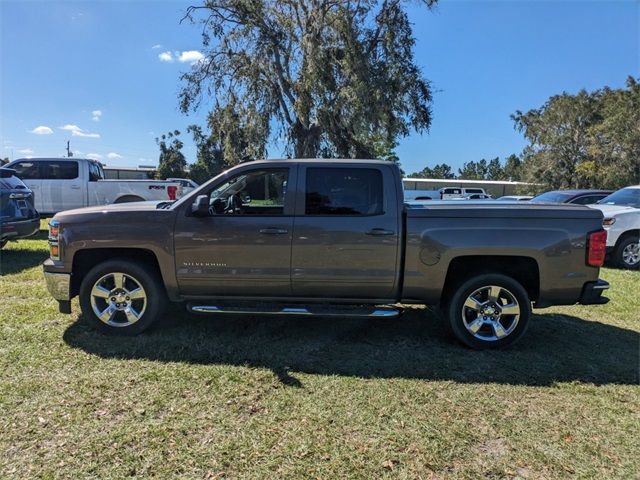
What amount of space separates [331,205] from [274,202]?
65cm

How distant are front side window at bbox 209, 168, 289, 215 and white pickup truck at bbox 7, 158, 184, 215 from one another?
7.92 meters

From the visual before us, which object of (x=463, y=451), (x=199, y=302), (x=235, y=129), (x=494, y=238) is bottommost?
(x=463, y=451)

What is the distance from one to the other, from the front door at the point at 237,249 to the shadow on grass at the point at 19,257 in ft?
15.5

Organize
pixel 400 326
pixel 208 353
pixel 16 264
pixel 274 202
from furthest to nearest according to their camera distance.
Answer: pixel 16 264
pixel 400 326
pixel 274 202
pixel 208 353

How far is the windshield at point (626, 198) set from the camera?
9.38 m

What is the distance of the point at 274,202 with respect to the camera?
15.8ft

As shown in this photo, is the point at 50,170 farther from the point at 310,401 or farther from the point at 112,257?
the point at 310,401

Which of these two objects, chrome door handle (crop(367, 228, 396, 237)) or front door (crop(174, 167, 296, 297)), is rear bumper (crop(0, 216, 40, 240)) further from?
chrome door handle (crop(367, 228, 396, 237))

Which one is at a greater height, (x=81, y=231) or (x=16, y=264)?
(x=81, y=231)

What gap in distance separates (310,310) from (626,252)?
25.1 ft

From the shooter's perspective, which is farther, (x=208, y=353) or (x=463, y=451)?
(x=208, y=353)

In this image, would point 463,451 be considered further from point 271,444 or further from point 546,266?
point 546,266

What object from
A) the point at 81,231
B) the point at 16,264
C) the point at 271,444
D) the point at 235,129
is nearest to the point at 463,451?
the point at 271,444

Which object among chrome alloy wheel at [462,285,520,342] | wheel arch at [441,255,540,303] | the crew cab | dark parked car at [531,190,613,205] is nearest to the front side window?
wheel arch at [441,255,540,303]
